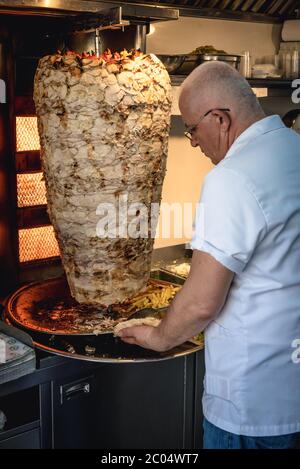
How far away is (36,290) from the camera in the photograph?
2.43 m

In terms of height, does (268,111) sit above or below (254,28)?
below

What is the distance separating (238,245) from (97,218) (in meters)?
0.67

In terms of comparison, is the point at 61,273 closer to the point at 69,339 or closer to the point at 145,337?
the point at 69,339

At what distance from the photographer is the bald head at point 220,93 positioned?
1594 millimetres

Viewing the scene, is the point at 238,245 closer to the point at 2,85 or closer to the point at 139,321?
the point at 139,321

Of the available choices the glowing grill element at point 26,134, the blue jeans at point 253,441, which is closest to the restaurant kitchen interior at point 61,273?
the glowing grill element at point 26,134

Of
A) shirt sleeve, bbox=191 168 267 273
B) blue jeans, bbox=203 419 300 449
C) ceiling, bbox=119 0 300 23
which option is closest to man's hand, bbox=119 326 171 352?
blue jeans, bbox=203 419 300 449

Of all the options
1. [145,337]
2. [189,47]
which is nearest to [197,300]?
[145,337]

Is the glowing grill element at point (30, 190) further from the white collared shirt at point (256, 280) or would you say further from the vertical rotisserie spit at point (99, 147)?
the white collared shirt at point (256, 280)

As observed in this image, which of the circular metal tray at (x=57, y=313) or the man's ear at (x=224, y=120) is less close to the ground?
the man's ear at (x=224, y=120)

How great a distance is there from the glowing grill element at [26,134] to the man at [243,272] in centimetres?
98

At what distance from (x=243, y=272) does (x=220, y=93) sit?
0.49m

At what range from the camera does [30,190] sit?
251 centimetres
